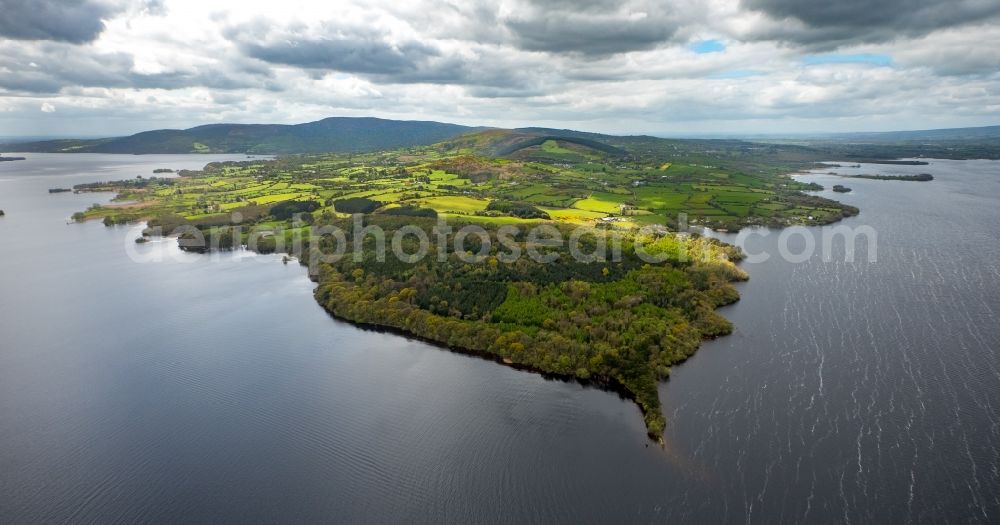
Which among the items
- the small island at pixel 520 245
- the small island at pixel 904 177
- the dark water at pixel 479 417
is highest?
the small island at pixel 904 177

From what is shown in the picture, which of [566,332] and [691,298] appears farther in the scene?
[691,298]

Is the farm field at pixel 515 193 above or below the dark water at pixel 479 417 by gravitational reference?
above

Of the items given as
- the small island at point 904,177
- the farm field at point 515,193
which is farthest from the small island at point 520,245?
the small island at point 904,177

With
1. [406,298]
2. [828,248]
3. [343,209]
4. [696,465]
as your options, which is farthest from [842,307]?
[343,209]

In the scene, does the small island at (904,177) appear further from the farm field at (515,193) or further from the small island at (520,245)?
the small island at (520,245)

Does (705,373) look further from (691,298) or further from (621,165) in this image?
(621,165)

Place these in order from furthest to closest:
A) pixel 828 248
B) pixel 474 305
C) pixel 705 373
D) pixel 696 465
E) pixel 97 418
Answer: pixel 828 248 → pixel 474 305 → pixel 705 373 → pixel 97 418 → pixel 696 465

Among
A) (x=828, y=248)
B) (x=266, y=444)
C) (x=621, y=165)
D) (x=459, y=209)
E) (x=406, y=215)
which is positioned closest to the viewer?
(x=266, y=444)

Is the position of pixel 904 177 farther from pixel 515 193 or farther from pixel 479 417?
pixel 479 417
